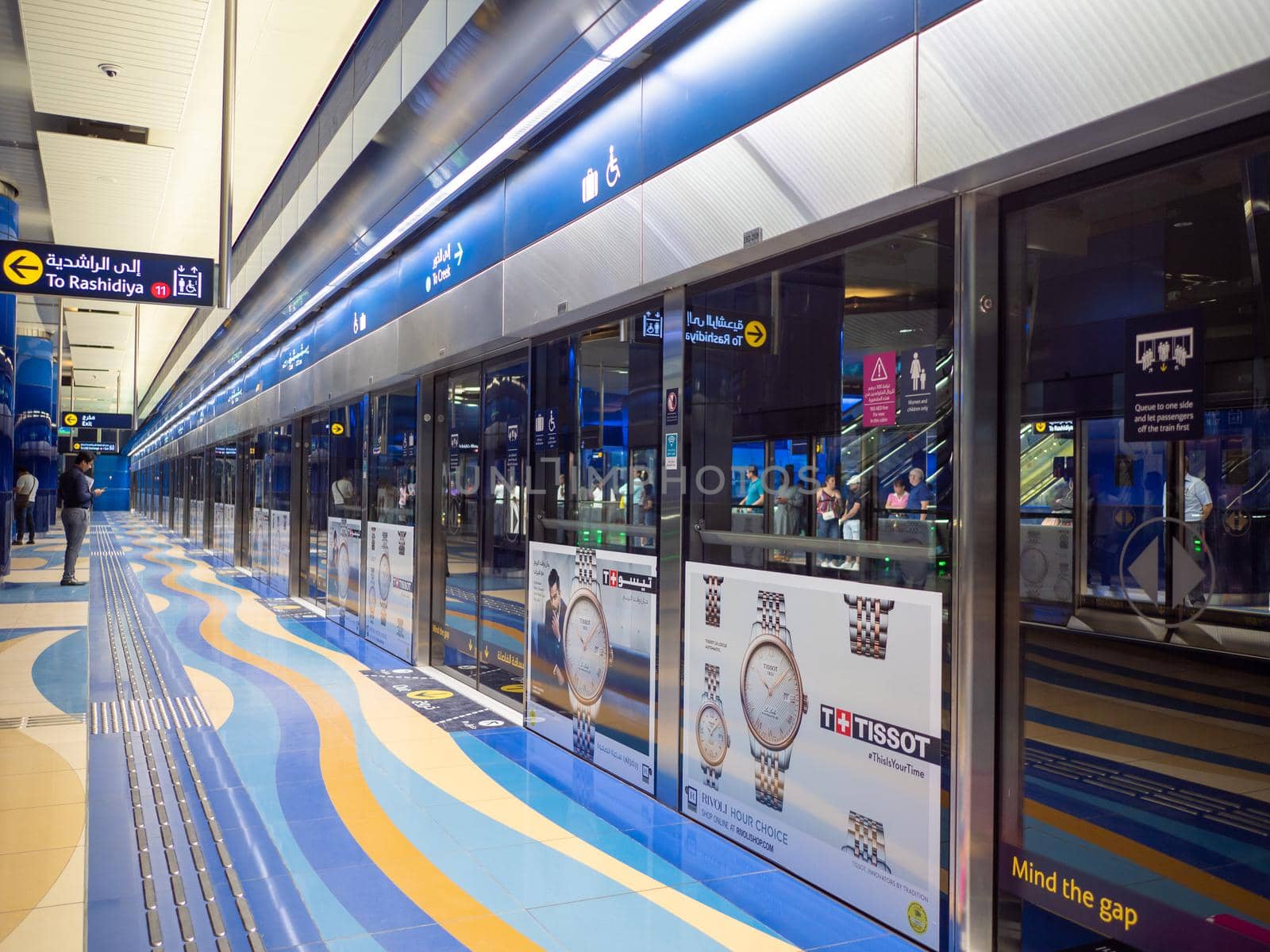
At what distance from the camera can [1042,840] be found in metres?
3.27

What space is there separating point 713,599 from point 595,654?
1.07 m

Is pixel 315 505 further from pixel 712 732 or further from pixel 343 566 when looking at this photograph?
pixel 712 732

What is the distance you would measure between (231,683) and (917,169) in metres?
5.52

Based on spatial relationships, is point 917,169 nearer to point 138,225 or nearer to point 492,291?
point 492,291

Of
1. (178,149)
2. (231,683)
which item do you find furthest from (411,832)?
(178,149)

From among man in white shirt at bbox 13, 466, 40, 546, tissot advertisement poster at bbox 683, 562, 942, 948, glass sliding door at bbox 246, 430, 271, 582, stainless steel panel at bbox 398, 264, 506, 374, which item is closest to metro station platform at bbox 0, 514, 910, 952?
tissot advertisement poster at bbox 683, 562, 942, 948

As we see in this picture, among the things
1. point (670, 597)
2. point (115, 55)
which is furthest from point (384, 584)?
point (670, 597)

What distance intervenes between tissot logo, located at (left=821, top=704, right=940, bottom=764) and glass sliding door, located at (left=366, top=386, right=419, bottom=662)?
464cm

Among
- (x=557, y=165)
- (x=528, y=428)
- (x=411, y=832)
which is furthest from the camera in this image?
(x=528, y=428)

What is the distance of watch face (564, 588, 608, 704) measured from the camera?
4.55m

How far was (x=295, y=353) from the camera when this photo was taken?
35.5 ft

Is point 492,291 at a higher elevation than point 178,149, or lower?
lower

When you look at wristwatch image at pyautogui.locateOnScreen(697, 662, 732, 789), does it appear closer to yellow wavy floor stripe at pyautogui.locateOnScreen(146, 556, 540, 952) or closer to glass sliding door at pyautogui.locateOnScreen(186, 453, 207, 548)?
yellow wavy floor stripe at pyautogui.locateOnScreen(146, 556, 540, 952)

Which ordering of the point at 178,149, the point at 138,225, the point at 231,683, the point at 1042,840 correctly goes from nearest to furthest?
1. the point at 1042,840
2. the point at 231,683
3. the point at 178,149
4. the point at 138,225
